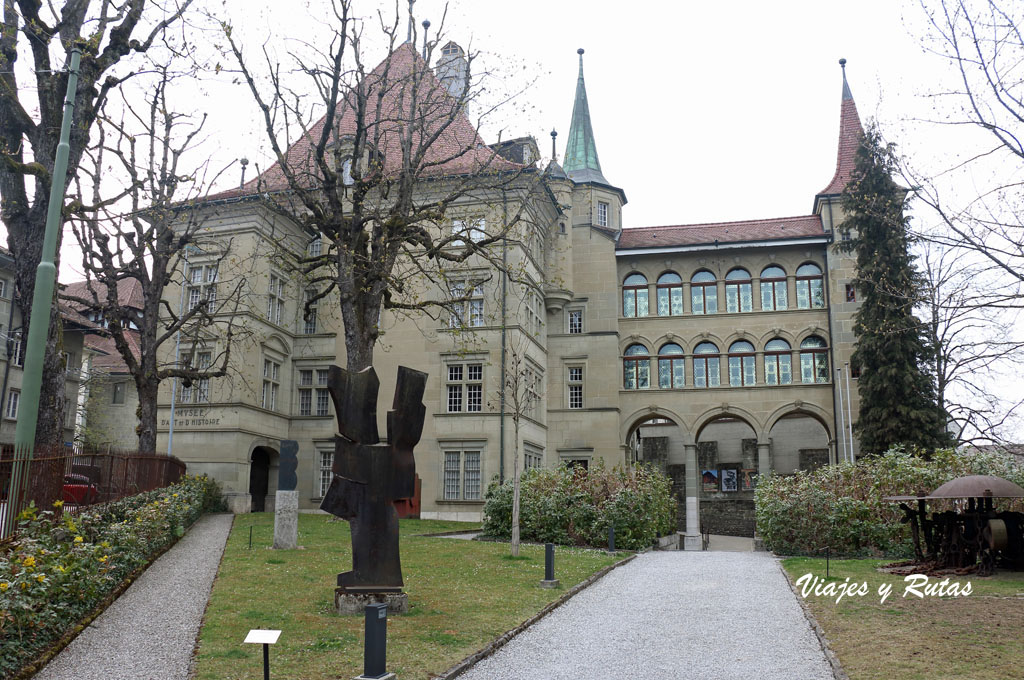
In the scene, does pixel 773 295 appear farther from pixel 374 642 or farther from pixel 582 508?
pixel 374 642

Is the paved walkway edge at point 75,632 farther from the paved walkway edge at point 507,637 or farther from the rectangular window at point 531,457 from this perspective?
the rectangular window at point 531,457

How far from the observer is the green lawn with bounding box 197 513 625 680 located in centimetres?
905

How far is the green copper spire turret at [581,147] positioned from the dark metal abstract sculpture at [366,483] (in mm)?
33835

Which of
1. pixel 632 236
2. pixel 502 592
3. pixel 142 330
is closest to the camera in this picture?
pixel 502 592

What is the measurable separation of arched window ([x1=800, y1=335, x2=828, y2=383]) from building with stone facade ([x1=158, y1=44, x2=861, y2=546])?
0.08 m

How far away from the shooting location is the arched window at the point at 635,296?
139 feet

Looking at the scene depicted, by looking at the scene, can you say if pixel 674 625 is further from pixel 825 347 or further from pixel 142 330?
pixel 825 347

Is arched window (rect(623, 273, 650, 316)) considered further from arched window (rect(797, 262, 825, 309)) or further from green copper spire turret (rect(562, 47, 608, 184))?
arched window (rect(797, 262, 825, 309))

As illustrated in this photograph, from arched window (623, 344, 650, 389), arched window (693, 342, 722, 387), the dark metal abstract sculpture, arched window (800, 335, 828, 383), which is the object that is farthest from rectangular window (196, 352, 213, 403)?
arched window (800, 335, 828, 383)

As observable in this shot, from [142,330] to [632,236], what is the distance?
81.4ft

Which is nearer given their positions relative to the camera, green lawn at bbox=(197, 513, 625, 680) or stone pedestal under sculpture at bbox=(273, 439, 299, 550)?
green lawn at bbox=(197, 513, 625, 680)

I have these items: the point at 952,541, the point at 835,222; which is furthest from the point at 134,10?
the point at 835,222

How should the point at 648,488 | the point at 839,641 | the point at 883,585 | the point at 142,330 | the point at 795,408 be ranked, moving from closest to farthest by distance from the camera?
the point at 839,641 < the point at 883,585 < the point at 648,488 < the point at 142,330 < the point at 795,408

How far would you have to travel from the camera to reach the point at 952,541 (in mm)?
17031
